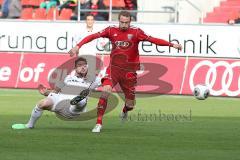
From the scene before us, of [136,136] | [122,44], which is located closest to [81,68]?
[122,44]

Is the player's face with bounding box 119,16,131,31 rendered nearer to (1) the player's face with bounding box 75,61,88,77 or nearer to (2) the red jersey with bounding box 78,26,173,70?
(2) the red jersey with bounding box 78,26,173,70

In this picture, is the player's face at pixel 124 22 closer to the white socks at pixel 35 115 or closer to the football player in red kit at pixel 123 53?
the football player in red kit at pixel 123 53

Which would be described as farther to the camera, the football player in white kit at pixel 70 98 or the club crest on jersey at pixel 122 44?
the club crest on jersey at pixel 122 44

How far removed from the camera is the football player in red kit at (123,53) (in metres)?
15.9

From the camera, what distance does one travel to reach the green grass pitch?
481 inches

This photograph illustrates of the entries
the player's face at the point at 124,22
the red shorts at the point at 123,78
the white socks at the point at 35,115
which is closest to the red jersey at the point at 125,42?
the red shorts at the point at 123,78

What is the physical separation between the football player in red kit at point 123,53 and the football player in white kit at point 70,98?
47 centimetres

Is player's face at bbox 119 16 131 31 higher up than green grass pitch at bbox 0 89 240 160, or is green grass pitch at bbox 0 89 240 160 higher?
player's face at bbox 119 16 131 31

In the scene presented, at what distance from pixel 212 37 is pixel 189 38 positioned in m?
0.66

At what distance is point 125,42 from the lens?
16422 millimetres

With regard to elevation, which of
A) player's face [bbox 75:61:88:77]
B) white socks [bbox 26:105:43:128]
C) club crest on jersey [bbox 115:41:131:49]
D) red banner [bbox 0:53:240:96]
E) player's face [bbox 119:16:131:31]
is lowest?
red banner [bbox 0:53:240:96]

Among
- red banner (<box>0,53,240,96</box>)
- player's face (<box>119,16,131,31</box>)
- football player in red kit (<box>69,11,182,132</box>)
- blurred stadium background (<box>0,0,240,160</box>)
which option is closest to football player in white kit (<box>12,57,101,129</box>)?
blurred stadium background (<box>0,0,240,160</box>)

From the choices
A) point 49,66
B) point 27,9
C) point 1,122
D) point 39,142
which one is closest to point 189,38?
point 49,66

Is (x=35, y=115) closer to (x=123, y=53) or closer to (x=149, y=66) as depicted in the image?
(x=123, y=53)
